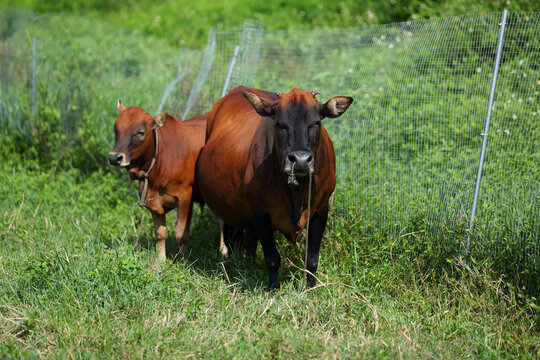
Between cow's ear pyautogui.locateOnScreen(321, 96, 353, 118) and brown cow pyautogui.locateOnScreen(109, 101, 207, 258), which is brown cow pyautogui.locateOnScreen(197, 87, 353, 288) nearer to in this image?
cow's ear pyautogui.locateOnScreen(321, 96, 353, 118)

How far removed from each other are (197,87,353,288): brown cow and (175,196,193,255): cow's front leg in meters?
0.34

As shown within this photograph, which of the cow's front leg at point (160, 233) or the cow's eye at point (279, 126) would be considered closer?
the cow's eye at point (279, 126)

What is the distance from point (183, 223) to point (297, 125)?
2274 millimetres

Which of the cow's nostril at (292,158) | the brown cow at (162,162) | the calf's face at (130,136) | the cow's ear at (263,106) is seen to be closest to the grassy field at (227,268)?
the brown cow at (162,162)

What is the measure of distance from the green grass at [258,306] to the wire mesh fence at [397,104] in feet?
1.24

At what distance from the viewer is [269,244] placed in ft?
17.0

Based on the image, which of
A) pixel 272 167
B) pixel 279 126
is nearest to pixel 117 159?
pixel 272 167

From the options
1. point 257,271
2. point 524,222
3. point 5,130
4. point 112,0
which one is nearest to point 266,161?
point 257,271

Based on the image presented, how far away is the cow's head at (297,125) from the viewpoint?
14.3ft

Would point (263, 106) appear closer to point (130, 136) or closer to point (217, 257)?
point (130, 136)

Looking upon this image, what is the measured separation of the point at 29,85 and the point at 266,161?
622 centimetres

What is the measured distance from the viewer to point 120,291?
4684mm

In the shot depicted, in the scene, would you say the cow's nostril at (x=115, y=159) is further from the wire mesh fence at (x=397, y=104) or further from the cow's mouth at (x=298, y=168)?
the wire mesh fence at (x=397, y=104)

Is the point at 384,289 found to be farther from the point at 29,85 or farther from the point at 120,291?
the point at 29,85
